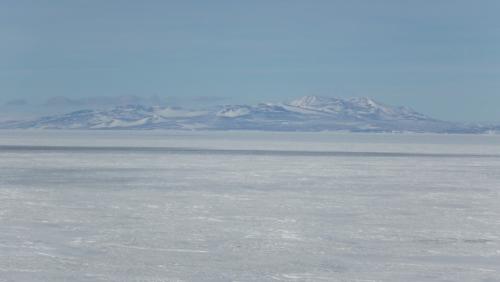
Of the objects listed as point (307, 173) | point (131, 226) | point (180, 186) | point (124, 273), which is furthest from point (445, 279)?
point (307, 173)

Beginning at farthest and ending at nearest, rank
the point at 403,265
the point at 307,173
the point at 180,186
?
the point at 307,173 < the point at 180,186 < the point at 403,265

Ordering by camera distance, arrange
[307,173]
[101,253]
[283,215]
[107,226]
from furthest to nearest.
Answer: [307,173] < [283,215] < [107,226] < [101,253]

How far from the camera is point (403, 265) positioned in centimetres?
1295

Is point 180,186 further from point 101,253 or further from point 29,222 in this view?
point 101,253

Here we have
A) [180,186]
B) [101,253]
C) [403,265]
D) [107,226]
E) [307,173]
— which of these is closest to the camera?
[403,265]

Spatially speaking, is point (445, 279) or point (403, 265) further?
point (403, 265)

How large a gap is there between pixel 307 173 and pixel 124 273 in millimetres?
24282

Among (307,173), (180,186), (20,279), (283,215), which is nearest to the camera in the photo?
(20,279)

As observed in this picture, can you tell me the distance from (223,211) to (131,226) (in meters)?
3.44

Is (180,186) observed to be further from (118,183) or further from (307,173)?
(307,173)

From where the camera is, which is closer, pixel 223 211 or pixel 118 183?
pixel 223 211

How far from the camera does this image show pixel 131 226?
17406 millimetres

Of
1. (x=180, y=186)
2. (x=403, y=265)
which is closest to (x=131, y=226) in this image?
(x=403, y=265)

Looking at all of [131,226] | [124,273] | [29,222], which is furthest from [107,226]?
[124,273]
